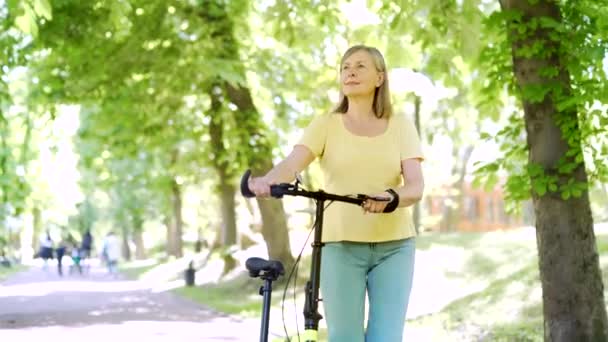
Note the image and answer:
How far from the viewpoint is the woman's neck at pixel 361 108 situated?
455 centimetres

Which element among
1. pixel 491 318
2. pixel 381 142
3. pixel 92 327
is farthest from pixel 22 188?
pixel 381 142

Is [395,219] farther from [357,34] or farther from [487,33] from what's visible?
[357,34]

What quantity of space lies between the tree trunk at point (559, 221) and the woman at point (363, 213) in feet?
14.6

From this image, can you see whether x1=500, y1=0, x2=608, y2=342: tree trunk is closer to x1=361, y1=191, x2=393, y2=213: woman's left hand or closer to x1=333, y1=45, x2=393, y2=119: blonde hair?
x1=333, y1=45, x2=393, y2=119: blonde hair

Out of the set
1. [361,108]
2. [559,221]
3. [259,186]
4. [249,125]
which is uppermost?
[249,125]

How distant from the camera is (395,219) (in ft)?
14.4

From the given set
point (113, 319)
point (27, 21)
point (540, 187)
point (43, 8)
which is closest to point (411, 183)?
point (43, 8)

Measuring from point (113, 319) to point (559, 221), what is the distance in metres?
9.50

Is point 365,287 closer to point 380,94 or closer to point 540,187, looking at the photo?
point 380,94

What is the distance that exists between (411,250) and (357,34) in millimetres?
7488

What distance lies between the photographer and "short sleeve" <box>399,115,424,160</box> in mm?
4449

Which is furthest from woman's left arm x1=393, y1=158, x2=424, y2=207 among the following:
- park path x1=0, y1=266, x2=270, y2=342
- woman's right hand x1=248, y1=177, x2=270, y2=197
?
park path x1=0, y1=266, x2=270, y2=342

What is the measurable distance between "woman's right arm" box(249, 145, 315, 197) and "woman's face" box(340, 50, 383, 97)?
1.01 feet

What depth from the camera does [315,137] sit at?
14.7ft
